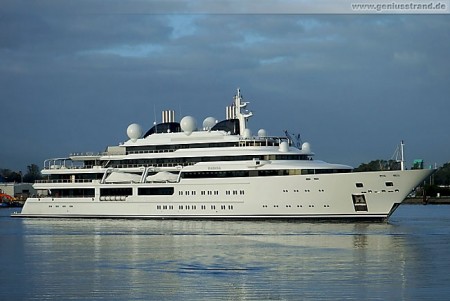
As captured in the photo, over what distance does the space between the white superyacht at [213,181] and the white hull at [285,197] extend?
68 millimetres

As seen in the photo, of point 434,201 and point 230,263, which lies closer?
point 230,263

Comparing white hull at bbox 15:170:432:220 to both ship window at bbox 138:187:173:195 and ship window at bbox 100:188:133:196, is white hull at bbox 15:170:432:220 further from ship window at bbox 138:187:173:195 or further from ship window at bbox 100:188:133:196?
ship window at bbox 100:188:133:196

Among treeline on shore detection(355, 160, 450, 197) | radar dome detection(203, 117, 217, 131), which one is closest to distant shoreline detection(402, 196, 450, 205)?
treeline on shore detection(355, 160, 450, 197)

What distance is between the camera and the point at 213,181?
60.2 meters

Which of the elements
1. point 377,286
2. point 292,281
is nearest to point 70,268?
point 292,281

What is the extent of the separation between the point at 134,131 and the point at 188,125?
611cm

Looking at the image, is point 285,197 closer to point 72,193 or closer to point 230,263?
point 72,193

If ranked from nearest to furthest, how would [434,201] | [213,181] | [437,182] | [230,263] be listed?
[230,263] < [213,181] < [434,201] < [437,182]

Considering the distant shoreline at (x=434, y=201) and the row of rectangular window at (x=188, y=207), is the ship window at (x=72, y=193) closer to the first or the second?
the row of rectangular window at (x=188, y=207)

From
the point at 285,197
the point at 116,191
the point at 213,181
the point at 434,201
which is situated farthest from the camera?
the point at 434,201

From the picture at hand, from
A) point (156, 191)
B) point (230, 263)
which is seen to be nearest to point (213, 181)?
point (156, 191)

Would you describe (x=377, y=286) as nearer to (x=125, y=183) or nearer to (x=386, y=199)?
(x=386, y=199)

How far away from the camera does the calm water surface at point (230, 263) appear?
26.7m

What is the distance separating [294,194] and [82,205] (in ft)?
64.9
